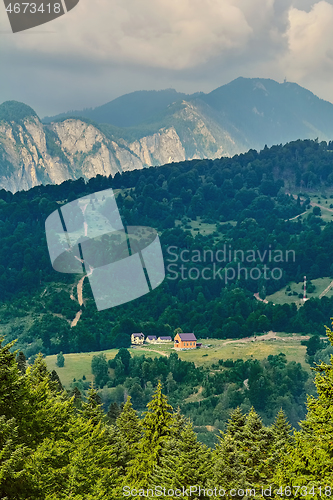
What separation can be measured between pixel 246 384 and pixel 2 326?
5505 cm

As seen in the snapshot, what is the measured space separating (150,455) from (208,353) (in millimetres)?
74573

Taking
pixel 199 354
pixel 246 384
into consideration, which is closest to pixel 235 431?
pixel 246 384

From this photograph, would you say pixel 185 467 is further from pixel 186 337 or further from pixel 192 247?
pixel 192 247

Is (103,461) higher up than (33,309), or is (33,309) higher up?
(103,461)

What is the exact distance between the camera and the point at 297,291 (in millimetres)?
126312

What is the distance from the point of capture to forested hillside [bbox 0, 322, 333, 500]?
50.5 feet

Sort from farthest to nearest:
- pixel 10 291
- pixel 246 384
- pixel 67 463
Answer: pixel 10 291
pixel 246 384
pixel 67 463

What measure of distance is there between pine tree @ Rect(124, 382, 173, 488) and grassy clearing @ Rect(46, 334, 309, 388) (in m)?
62.1

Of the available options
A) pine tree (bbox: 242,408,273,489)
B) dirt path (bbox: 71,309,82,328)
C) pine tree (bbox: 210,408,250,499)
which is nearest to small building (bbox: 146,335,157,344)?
dirt path (bbox: 71,309,82,328)

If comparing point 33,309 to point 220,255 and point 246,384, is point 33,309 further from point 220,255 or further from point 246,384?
point 246,384

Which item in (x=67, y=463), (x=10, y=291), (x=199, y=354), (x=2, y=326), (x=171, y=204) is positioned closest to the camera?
(x=67, y=463)

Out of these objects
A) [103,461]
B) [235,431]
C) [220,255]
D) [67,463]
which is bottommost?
[220,255]

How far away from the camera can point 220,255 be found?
474 feet

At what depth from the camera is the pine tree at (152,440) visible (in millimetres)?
22016
